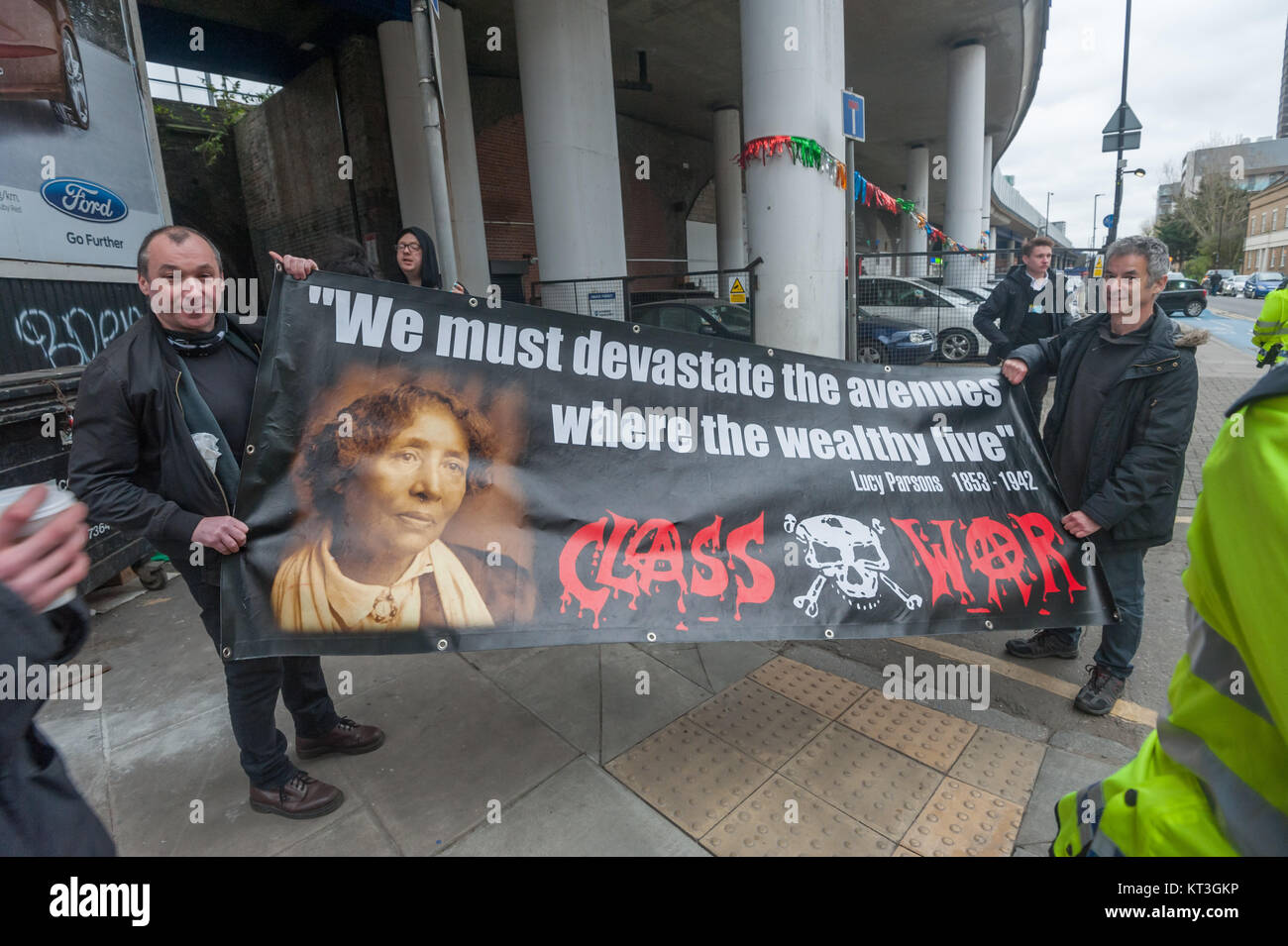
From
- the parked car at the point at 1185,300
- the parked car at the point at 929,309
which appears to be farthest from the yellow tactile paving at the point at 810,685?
the parked car at the point at 1185,300

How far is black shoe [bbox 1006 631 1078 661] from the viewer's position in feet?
11.4

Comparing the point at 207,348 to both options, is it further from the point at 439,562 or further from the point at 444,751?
the point at 444,751

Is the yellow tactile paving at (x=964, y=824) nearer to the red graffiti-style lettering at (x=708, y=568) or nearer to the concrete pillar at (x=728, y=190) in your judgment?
the red graffiti-style lettering at (x=708, y=568)

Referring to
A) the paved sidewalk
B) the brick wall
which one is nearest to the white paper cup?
the paved sidewalk

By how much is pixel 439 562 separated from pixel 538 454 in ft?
1.76

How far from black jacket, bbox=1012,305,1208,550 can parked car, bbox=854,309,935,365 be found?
8.33 meters

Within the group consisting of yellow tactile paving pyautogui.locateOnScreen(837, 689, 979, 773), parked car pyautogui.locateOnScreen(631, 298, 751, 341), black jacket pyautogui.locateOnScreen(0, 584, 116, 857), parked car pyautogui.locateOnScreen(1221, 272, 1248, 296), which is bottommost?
yellow tactile paving pyautogui.locateOnScreen(837, 689, 979, 773)

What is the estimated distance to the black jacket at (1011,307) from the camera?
5359 mm

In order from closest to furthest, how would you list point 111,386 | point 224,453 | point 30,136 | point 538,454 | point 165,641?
point 111,386 → point 224,453 → point 538,454 → point 165,641 → point 30,136

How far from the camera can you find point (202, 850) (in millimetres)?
2328

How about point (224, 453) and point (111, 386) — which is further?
point (224, 453)

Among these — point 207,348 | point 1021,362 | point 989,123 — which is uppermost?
point 989,123

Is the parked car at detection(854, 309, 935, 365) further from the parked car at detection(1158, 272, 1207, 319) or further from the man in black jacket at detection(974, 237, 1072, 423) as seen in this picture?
the parked car at detection(1158, 272, 1207, 319)
